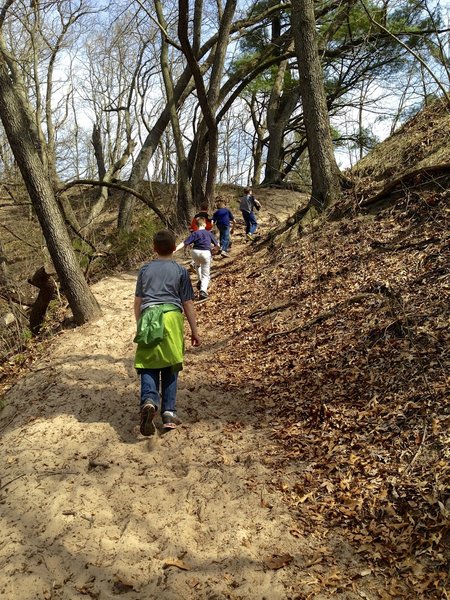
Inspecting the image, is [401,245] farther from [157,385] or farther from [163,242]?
[157,385]

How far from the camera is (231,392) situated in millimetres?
5488

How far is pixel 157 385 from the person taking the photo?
14.6ft

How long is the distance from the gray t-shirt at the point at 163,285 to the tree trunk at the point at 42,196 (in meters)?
3.52

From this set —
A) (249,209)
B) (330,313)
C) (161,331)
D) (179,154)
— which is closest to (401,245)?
(330,313)

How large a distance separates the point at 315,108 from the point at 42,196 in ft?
17.7

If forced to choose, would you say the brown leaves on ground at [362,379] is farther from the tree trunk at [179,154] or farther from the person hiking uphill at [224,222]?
the tree trunk at [179,154]

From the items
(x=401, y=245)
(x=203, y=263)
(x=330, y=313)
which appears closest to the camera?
(x=330, y=313)

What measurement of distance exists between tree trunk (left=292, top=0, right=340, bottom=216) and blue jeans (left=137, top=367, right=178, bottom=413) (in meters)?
5.85

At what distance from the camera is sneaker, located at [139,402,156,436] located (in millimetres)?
4230

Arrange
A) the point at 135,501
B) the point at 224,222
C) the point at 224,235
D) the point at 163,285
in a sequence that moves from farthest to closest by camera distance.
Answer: the point at 224,235 < the point at 224,222 < the point at 163,285 < the point at 135,501

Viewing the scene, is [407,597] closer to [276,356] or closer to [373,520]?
[373,520]

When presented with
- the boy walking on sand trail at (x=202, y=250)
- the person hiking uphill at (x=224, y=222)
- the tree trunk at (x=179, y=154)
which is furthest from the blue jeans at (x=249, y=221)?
the boy walking on sand trail at (x=202, y=250)

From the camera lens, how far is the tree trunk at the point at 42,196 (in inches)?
278

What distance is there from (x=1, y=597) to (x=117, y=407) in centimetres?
244
